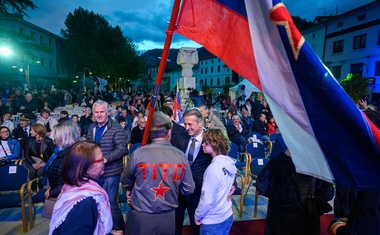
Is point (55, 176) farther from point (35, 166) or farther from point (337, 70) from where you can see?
point (337, 70)

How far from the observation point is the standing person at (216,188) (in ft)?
7.50

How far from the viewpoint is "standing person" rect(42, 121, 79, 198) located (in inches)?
94.7

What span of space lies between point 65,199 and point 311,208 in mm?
2259

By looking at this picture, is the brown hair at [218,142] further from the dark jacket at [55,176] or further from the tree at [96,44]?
the tree at [96,44]

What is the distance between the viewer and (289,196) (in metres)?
2.38

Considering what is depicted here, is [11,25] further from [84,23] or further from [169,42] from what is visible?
[169,42]

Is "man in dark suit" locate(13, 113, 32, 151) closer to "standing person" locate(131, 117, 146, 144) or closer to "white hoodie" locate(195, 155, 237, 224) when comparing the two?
"standing person" locate(131, 117, 146, 144)

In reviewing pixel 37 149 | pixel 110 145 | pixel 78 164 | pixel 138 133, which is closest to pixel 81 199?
pixel 78 164

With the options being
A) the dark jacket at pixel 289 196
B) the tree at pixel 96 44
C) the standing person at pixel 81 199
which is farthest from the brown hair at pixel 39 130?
the tree at pixel 96 44

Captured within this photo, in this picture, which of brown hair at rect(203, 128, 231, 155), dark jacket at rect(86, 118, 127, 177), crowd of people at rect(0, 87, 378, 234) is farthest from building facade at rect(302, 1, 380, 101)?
dark jacket at rect(86, 118, 127, 177)

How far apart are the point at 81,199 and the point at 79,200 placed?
0.5 inches

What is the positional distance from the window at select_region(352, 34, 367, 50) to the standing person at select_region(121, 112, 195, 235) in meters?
28.8

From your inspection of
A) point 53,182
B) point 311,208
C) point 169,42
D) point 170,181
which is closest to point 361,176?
point 311,208

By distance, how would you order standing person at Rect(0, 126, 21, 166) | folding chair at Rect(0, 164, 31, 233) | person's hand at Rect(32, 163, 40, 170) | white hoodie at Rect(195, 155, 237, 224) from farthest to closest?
standing person at Rect(0, 126, 21, 166) → person's hand at Rect(32, 163, 40, 170) → folding chair at Rect(0, 164, 31, 233) → white hoodie at Rect(195, 155, 237, 224)
